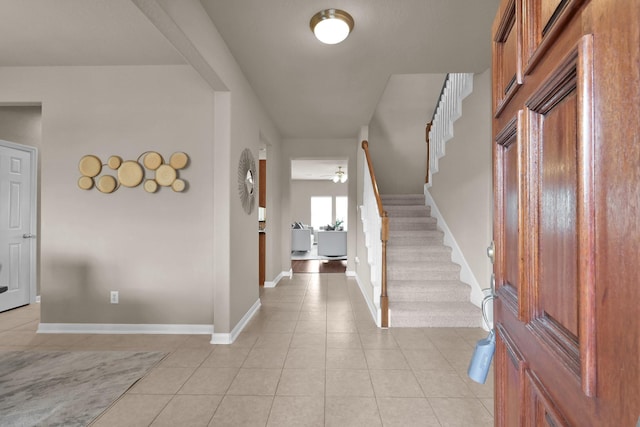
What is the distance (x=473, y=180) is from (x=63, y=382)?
385 centimetres

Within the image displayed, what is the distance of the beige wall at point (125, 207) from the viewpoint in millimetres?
3127

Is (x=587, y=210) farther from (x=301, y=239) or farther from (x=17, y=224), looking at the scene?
(x=301, y=239)

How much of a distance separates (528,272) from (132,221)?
11.0 feet

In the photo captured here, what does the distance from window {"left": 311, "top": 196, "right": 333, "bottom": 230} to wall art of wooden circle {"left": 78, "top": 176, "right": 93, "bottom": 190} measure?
1042 centimetres

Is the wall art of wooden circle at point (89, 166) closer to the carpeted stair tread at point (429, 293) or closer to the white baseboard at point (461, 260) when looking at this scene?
the carpeted stair tread at point (429, 293)

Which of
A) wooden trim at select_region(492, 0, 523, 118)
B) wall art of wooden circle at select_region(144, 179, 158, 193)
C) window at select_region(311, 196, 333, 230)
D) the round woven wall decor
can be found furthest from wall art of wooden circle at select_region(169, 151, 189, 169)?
window at select_region(311, 196, 333, 230)

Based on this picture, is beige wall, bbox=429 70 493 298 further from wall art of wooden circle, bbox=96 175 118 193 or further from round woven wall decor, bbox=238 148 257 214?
wall art of wooden circle, bbox=96 175 118 193

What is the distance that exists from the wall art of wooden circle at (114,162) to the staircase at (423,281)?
304cm

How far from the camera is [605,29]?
392mm

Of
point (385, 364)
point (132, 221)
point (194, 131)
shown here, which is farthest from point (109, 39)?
point (385, 364)

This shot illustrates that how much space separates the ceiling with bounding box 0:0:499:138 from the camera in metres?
2.26

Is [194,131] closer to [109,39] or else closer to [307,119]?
[109,39]

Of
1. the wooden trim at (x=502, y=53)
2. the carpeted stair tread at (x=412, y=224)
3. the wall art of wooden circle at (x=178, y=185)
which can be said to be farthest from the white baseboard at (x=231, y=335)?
the wooden trim at (x=502, y=53)

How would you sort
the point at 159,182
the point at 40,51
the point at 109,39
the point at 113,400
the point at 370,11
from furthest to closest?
1. the point at 159,182
2. the point at 40,51
3. the point at 109,39
4. the point at 370,11
5. the point at 113,400
